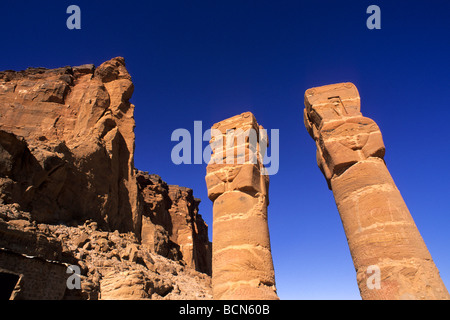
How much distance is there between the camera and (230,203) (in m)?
6.69

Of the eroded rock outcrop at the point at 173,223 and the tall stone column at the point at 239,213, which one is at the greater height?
the eroded rock outcrop at the point at 173,223

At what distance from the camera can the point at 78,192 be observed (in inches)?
807

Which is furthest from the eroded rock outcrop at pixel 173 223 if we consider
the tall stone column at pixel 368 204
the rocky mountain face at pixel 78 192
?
the tall stone column at pixel 368 204

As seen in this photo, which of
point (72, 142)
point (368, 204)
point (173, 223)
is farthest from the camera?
point (173, 223)

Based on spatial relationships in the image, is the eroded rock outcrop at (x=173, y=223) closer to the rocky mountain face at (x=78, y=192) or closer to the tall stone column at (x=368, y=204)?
the rocky mountain face at (x=78, y=192)

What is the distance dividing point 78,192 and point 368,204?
65.5 ft

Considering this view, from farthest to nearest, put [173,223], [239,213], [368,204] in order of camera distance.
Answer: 1. [173,223]
2. [239,213]
3. [368,204]

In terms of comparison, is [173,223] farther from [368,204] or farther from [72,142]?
[368,204]

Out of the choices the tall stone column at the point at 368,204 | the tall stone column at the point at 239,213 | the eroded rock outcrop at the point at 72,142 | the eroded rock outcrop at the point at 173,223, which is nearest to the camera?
the tall stone column at the point at 368,204

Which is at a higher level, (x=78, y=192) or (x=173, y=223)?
(x=173, y=223)

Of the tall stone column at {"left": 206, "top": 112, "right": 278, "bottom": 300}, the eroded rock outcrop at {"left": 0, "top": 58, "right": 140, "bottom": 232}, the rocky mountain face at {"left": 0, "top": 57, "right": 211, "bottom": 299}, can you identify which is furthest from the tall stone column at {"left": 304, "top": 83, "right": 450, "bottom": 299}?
the eroded rock outcrop at {"left": 0, "top": 58, "right": 140, "bottom": 232}

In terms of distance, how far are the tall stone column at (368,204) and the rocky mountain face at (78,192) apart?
366 inches

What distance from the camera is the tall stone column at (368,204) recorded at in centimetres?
511

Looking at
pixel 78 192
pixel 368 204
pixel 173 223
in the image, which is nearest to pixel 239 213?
pixel 368 204
